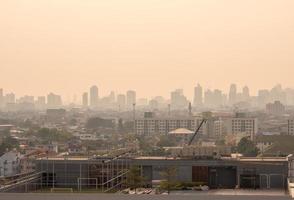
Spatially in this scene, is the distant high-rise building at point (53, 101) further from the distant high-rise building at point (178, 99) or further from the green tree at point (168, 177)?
the green tree at point (168, 177)

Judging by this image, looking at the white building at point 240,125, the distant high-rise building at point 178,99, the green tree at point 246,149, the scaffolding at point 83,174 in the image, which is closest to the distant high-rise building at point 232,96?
the distant high-rise building at point 178,99

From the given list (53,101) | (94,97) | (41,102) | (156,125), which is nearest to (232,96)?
(94,97)

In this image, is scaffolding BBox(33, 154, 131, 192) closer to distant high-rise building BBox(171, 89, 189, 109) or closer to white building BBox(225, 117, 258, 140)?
white building BBox(225, 117, 258, 140)

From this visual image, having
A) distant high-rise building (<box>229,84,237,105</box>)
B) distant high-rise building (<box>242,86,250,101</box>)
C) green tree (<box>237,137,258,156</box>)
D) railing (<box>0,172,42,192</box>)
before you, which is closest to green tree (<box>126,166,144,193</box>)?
railing (<box>0,172,42,192</box>)

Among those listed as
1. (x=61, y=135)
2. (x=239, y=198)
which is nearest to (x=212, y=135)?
(x=61, y=135)

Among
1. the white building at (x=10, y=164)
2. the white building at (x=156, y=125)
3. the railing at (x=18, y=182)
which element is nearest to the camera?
the railing at (x=18, y=182)

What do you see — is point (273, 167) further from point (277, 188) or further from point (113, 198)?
point (113, 198)

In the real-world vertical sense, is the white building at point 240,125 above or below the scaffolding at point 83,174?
above
